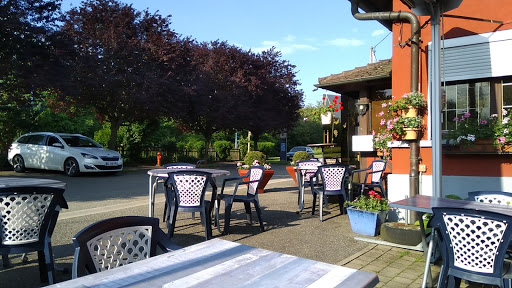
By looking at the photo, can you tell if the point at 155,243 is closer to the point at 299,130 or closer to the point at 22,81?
the point at 22,81

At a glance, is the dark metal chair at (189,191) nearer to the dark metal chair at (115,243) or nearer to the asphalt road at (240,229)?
the asphalt road at (240,229)

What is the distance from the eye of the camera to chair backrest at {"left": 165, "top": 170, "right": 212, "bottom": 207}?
4.67m

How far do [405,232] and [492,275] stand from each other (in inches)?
88.8

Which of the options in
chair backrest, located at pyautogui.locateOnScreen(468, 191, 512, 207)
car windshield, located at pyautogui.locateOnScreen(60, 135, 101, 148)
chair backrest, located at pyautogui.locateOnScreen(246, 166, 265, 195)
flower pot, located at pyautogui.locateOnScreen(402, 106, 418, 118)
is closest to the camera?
chair backrest, located at pyautogui.locateOnScreen(468, 191, 512, 207)

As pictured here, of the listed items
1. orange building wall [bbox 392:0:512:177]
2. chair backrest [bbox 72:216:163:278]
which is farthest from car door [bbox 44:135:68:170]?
chair backrest [bbox 72:216:163:278]

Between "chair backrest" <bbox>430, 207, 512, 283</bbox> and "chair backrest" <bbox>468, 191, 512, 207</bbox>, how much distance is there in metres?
1.51

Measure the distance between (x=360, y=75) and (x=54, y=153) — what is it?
1113cm

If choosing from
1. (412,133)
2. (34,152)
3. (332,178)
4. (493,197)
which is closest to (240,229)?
(332,178)

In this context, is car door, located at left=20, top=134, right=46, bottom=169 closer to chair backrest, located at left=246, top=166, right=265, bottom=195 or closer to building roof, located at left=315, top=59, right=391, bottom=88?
building roof, located at left=315, top=59, right=391, bottom=88

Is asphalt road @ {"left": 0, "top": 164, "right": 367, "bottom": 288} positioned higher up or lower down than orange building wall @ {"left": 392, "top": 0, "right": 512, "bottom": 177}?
lower down

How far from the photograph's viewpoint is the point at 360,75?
8180 mm

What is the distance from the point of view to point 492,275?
8.04ft

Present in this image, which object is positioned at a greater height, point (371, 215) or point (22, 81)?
point (22, 81)

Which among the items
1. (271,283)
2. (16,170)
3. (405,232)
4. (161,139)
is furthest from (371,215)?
(161,139)
